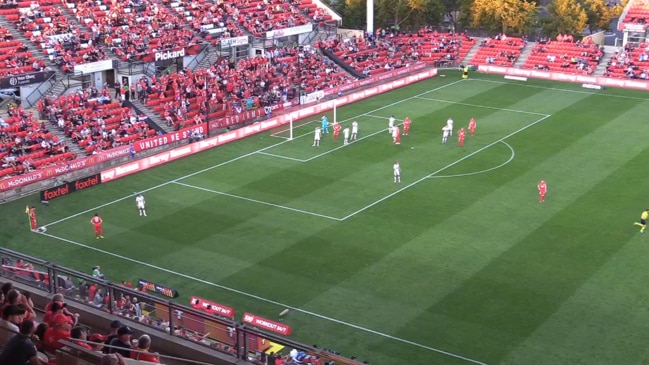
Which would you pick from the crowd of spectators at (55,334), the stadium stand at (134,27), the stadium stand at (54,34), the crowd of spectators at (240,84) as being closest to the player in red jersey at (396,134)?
the crowd of spectators at (240,84)

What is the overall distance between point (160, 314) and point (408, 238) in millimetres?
18936

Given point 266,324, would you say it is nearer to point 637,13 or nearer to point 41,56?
point 41,56

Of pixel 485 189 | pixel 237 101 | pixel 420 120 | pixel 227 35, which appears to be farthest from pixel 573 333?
pixel 227 35

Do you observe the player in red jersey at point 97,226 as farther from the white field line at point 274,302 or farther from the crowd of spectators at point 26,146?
the crowd of spectators at point 26,146

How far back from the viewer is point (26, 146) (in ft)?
150

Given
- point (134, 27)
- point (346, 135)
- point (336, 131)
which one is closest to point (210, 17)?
point (134, 27)

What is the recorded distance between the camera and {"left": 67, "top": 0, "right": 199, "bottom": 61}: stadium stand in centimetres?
5975

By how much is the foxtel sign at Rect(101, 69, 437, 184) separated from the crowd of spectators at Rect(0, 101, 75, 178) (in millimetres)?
3592

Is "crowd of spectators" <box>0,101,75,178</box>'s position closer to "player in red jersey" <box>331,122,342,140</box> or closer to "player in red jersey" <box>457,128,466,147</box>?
"player in red jersey" <box>331,122,342,140</box>

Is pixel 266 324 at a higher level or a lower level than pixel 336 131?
lower

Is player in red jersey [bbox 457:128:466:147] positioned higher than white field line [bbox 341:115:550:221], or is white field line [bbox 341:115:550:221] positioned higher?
player in red jersey [bbox 457:128:466:147]

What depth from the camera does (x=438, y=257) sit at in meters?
34.0

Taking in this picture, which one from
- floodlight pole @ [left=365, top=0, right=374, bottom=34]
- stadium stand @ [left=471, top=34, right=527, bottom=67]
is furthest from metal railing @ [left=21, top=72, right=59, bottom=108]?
stadium stand @ [left=471, top=34, right=527, bottom=67]

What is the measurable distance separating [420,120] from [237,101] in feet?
41.4
